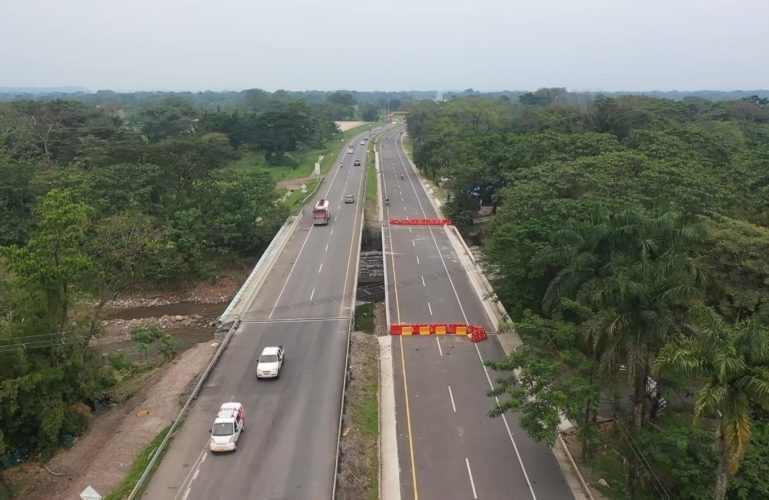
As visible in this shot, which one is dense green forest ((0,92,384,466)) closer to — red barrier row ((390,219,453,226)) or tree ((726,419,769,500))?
red barrier row ((390,219,453,226))

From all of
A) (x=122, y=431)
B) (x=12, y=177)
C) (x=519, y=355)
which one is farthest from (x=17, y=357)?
(x=12, y=177)

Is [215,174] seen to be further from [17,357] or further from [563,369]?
[563,369]

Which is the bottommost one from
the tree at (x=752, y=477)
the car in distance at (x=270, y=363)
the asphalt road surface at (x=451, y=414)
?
the asphalt road surface at (x=451, y=414)

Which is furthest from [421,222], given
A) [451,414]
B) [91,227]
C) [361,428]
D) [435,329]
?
[361,428]

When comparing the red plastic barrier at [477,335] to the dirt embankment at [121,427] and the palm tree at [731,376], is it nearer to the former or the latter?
the dirt embankment at [121,427]

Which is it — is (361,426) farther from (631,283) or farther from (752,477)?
(752,477)

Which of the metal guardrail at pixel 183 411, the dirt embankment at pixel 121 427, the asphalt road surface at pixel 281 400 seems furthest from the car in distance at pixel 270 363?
the dirt embankment at pixel 121 427

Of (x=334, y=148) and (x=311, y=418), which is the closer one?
(x=311, y=418)
